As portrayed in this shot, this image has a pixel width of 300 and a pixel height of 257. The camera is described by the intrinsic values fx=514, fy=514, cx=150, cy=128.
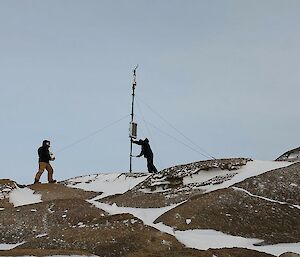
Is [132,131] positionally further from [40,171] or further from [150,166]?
[40,171]

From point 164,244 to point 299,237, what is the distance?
253 inches

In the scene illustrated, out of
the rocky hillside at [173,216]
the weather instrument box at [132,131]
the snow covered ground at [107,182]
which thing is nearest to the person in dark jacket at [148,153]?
the weather instrument box at [132,131]

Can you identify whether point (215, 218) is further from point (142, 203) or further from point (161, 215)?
point (142, 203)

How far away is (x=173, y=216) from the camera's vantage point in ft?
79.5

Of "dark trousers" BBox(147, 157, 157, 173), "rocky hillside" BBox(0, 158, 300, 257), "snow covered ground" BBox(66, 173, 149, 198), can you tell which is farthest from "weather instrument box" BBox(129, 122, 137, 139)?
"rocky hillside" BBox(0, 158, 300, 257)

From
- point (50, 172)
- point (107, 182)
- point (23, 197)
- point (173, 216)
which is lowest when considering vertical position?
point (23, 197)

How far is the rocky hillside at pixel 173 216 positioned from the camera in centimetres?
1980

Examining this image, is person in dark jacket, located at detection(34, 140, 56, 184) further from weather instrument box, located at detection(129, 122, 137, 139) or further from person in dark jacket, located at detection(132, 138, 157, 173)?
person in dark jacket, located at detection(132, 138, 157, 173)

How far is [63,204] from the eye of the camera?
91.7 feet

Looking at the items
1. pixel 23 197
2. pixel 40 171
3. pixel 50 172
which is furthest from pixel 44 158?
pixel 23 197

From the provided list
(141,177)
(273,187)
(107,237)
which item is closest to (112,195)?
(141,177)

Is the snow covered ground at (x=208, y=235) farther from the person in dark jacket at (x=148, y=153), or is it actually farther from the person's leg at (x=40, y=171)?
the person in dark jacket at (x=148, y=153)

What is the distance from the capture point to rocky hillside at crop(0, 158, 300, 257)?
779 inches

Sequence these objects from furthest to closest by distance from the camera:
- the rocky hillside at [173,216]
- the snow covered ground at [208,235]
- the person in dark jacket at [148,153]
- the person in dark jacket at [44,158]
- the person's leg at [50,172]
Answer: the person in dark jacket at [148,153] → the person's leg at [50,172] → the person in dark jacket at [44,158] → the snow covered ground at [208,235] → the rocky hillside at [173,216]
